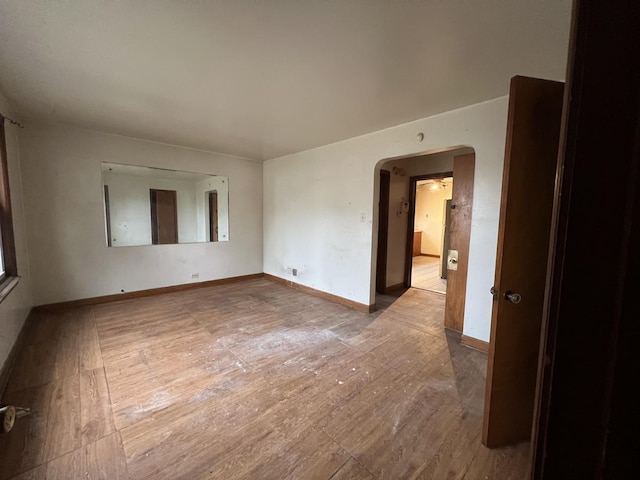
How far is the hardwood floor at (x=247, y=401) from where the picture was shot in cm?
141

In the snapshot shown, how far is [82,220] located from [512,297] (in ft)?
15.8

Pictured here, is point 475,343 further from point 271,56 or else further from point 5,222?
point 5,222

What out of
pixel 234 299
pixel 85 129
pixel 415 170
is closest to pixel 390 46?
pixel 415 170

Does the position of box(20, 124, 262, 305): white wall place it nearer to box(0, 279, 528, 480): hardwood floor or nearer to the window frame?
box(0, 279, 528, 480): hardwood floor

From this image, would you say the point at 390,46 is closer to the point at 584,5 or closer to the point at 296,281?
the point at 584,5

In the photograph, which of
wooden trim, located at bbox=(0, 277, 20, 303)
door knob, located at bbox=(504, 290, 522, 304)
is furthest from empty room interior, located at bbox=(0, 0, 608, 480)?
wooden trim, located at bbox=(0, 277, 20, 303)

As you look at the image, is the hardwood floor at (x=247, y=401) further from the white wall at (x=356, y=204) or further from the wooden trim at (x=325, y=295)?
the white wall at (x=356, y=204)

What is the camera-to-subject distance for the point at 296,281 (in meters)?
4.76

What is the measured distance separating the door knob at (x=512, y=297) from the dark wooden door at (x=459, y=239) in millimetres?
1586

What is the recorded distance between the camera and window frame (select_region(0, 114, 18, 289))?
8.21 feet

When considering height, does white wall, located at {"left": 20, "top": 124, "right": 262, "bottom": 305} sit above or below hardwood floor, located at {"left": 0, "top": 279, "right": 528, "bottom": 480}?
above

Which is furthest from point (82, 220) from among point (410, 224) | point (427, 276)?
point (427, 276)

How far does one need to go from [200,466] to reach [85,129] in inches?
166

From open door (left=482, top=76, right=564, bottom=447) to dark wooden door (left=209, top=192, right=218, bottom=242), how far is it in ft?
15.0
